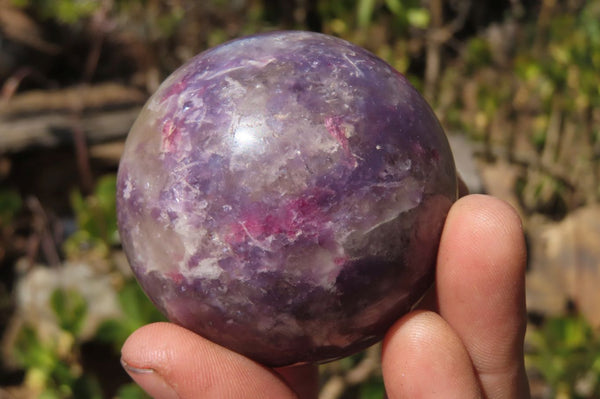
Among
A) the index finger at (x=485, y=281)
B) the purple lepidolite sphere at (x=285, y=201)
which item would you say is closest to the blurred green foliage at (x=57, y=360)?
the purple lepidolite sphere at (x=285, y=201)

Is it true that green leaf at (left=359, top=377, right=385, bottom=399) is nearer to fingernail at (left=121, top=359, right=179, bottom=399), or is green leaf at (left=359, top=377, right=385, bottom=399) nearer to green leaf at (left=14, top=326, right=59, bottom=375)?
fingernail at (left=121, top=359, right=179, bottom=399)

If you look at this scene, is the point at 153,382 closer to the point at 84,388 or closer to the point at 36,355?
the point at 84,388

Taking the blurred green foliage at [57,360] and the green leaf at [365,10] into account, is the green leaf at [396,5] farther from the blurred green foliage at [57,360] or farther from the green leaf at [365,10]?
the blurred green foliage at [57,360]

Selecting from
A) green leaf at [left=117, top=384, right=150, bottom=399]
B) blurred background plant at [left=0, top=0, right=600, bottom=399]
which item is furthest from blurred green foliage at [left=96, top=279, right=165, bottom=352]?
green leaf at [left=117, top=384, right=150, bottom=399]

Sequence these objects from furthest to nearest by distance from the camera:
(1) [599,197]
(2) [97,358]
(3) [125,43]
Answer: (3) [125,43]
(1) [599,197]
(2) [97,358]

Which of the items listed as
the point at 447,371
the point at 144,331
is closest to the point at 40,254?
the point at 144,331

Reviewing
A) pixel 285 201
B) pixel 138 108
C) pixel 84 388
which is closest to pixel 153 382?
pixel 285 201

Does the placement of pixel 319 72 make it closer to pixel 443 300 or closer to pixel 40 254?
pixel 443 300
